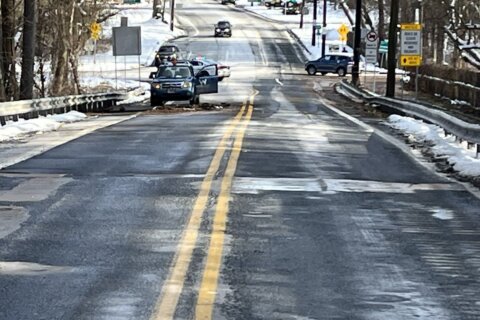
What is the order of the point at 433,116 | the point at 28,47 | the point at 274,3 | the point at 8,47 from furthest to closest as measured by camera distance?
1. the point at 274,3
2. the point at 8,47
3. the point at 28,47
4. the point at 433,116

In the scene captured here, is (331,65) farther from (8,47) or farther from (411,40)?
(8,47)

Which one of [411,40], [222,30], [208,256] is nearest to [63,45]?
[411,40]

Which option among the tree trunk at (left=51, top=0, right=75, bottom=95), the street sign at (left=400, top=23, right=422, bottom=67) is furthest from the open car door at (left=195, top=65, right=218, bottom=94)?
the street sign at (left=400, top=23, right=422, bottom=67)

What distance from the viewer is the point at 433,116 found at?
73.4 feet

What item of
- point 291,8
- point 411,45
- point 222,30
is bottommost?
point 411,45

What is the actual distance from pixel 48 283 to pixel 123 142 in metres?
11.4

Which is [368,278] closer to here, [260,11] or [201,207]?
[201,207]

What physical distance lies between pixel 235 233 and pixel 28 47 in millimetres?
22678

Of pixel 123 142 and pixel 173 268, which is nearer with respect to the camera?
pixel 173 268

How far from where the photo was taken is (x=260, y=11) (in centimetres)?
13125

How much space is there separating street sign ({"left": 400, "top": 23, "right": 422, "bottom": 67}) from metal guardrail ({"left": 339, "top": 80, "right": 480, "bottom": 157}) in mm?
1564

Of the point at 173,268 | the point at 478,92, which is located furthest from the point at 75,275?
the point at 478,92

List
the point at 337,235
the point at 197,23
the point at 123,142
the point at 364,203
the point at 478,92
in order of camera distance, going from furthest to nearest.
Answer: the point at 197,23 → the point at 478,92 → the point at 123,142 → the point at 364,203 → the point at 337,235

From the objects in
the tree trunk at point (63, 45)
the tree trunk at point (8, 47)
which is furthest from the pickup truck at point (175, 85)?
the tree trunk at point (63, 45)
